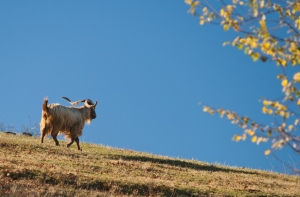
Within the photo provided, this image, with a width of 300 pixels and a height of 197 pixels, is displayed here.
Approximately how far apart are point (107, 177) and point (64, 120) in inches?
387

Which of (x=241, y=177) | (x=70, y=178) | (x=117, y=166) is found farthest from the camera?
(x=241, y=177)

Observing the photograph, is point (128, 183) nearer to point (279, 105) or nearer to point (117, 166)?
point (117, 166)

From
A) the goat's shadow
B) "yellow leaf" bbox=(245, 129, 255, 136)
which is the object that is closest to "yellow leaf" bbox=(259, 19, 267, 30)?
"yellow leaf" bbox=(245, 129, 255, 136)

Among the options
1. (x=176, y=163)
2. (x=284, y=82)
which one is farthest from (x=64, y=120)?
(x=284, y=82)

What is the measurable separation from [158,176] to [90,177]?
378cm

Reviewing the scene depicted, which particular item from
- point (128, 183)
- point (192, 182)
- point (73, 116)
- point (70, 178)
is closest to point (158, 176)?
point (192, 182)

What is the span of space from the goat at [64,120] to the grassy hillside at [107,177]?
188cm

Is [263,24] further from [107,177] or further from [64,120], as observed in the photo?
[64,120]

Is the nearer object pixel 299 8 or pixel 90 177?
pixel 299 8

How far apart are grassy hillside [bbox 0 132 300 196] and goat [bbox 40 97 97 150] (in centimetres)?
188

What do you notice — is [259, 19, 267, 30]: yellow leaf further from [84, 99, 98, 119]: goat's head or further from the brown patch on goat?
[84, 99, 98, 119]: goat's head

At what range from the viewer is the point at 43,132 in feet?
93.8

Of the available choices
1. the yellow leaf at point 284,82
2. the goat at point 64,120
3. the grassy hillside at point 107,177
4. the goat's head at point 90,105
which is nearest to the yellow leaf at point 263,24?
the yellow leaf at point 284,82

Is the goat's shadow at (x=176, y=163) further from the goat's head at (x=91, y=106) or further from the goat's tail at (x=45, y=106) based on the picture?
the goat's head at (x=91, y=106)
